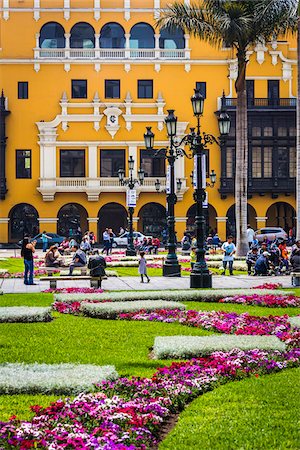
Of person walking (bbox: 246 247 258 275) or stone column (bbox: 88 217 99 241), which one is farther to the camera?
stone column (bbox: 88 217 99 241)

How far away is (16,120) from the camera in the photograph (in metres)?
58.3

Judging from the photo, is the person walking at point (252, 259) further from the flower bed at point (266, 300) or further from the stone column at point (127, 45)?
the stone column at point (127, 45)

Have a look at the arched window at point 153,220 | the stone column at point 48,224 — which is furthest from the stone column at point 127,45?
the stone column at point 48,224

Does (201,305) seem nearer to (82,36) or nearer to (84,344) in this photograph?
(84,344)

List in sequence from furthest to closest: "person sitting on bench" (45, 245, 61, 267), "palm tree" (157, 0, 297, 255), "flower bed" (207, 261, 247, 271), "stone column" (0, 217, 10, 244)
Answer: "stone column" (0, 217, 10, 244) → "palm tree" (157, 0, 297, 255) → "flower bed" (207, 261, 247, 271) → "person sitting on bench" (45, 245, 61, 267)

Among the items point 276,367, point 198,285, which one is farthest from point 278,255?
point 276,367

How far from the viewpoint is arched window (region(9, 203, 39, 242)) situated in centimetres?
5900

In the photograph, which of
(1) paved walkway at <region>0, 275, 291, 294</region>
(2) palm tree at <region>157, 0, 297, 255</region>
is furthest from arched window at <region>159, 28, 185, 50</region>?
(1) paved walkway at <region>0, 275, 291, 294</region>

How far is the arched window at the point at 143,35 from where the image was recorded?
59.4 metres

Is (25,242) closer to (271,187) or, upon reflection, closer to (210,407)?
(210,407)

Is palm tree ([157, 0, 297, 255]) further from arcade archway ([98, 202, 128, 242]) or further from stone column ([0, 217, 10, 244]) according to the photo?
stone column ([0, 217, 10, 244])

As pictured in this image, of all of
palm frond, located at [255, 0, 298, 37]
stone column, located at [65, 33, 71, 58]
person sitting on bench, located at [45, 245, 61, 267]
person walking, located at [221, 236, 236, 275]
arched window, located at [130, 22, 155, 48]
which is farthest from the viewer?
arched window, located at [130, 22, 155, 48]

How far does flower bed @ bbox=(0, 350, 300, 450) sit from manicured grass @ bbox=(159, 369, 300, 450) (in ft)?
0.66

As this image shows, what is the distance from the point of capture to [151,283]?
25172 mm
